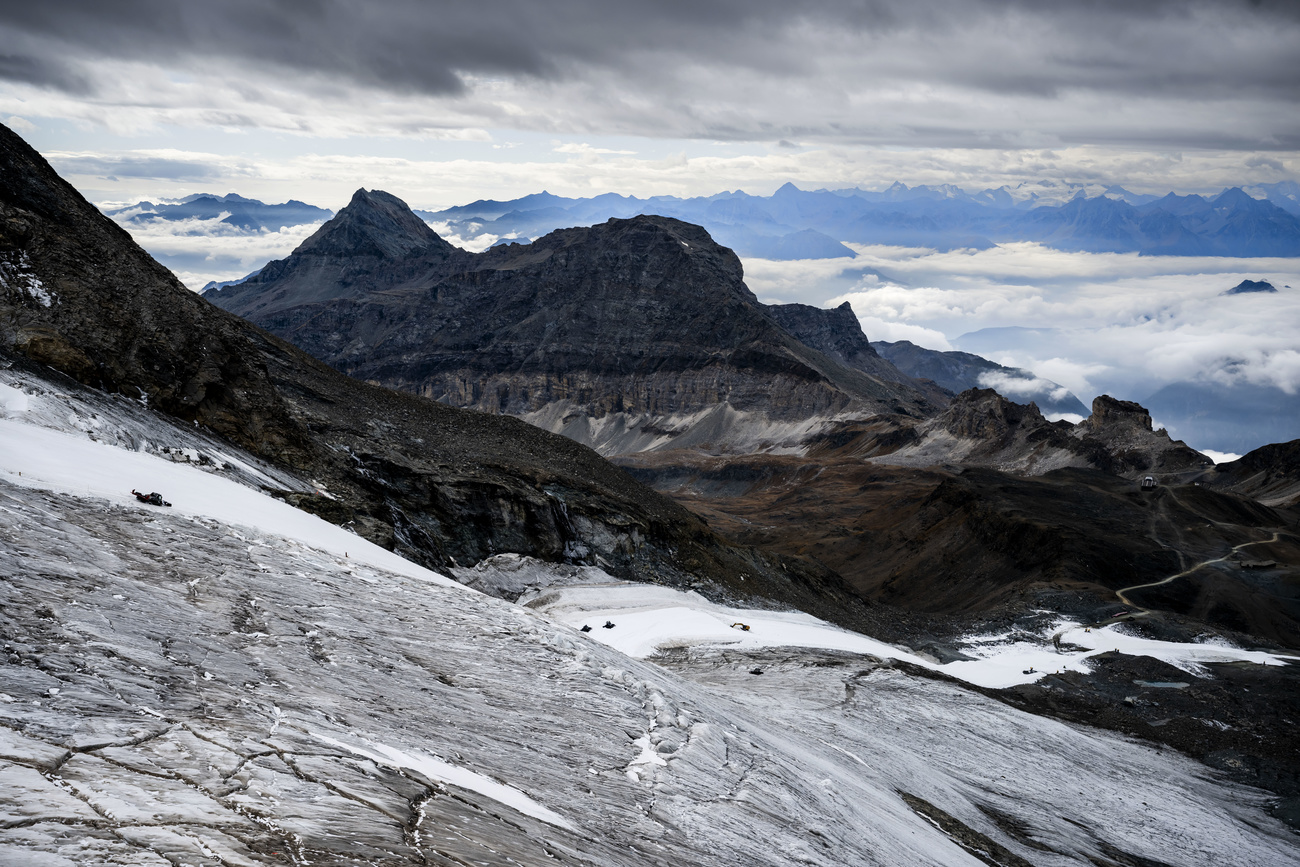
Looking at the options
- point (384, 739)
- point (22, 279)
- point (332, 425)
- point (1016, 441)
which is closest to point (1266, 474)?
point (1016, 441)

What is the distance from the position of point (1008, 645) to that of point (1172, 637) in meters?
11.2

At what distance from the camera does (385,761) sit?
10.5 meters

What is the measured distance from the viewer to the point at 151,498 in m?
19.4

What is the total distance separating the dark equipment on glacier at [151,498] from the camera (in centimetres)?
1925

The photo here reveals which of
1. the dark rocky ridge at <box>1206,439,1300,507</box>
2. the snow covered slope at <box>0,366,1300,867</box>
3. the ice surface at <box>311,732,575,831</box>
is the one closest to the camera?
the snow covered slope at <box>0,366,1300,867</box>

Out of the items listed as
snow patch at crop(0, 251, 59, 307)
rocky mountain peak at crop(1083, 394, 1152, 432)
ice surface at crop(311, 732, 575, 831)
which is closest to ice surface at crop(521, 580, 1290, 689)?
ice surface at crop(311, 732, 575, 831)

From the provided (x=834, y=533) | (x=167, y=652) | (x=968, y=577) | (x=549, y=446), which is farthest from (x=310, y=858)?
(x=834, y=533)

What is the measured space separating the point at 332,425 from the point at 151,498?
23.7 meters

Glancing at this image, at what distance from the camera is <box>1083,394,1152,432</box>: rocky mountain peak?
512 ft

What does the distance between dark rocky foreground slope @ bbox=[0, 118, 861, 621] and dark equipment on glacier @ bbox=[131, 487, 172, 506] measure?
1067 centimetres

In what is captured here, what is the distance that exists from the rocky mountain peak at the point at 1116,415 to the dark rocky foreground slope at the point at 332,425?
407 feet

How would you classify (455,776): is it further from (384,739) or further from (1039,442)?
(1039,442)

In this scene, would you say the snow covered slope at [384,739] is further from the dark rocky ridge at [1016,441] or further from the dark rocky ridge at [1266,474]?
the dark rocky ridge at [1016,441]

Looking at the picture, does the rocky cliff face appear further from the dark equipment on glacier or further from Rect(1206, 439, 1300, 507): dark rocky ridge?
the dark equipment on glacier
